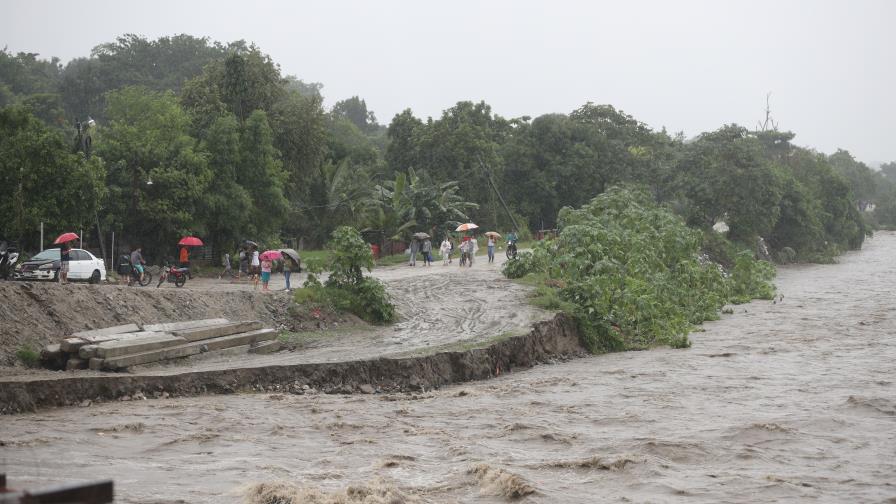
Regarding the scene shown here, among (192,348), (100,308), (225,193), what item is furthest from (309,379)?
(225,193)

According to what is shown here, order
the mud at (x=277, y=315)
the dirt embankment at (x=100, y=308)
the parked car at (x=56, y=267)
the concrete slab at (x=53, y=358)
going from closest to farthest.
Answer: the concrete slab at (x=53, y=358) → the dirt embankment at (x=100, y=308) → the mud at (x=277, y=315) → the parked car at (x=56, y=267)

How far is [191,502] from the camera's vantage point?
890cm

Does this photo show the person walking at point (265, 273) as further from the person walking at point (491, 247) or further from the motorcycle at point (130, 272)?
the person walking at point (491, 247)

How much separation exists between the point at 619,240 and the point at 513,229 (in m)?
27.9

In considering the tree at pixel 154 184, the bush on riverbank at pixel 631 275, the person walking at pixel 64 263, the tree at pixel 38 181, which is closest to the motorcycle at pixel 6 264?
the person walking at pixel 64 263

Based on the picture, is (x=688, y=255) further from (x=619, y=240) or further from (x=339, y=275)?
(x=339, y=275)

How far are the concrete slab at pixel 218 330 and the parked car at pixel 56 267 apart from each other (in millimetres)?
9421

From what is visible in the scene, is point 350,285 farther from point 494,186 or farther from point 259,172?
point 494,186

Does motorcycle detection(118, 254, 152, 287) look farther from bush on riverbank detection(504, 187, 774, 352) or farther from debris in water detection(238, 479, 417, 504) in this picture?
debris in water detection(238, 479, 417, 504)

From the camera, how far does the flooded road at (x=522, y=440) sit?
9875 mm

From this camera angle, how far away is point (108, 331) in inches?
643

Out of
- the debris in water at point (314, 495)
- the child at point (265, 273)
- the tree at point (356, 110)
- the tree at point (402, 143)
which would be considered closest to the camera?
the debris in water at point (314, 495)

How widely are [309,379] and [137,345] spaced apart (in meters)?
3.19

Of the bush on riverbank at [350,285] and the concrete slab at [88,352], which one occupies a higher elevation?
the bush on riverbank at [350,285]
